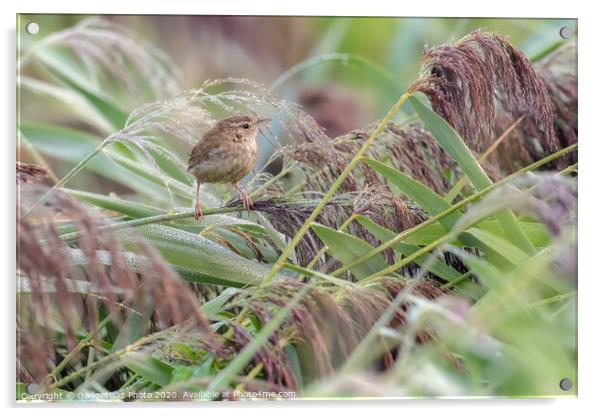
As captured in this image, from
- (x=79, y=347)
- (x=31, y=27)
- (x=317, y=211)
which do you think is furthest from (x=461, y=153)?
(x=31, y=27)

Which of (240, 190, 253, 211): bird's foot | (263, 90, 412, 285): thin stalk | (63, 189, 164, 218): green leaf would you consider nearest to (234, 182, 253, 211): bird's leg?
(240, 190, 253, 211): bird's foot

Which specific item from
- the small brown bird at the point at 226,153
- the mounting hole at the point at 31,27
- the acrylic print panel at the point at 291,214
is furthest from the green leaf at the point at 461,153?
the mounting hole at the point at 31,27

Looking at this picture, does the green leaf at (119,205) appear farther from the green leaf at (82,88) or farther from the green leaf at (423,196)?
the green leaf at (423,196)

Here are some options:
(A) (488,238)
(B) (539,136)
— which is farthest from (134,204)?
(B) (539,136)

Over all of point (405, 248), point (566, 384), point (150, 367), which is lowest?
point (566, 384)

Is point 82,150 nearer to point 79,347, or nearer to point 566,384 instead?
point 79,347
